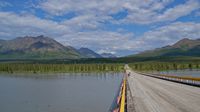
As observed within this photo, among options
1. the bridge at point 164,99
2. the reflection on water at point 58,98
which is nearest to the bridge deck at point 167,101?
the bridge at point 164,99

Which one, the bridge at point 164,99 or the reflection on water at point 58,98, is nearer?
the bridge at point 164,99

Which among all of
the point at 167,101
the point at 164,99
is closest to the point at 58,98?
the point at 164,99

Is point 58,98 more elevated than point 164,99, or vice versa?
point 164,99

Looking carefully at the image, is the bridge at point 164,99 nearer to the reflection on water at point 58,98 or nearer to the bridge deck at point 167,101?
the bridge deck at point 167,101

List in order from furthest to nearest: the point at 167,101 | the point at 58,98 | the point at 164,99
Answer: the point at 58,98 < the point at 164,99 < the point at 167,101

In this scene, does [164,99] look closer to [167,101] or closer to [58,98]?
[167,101]

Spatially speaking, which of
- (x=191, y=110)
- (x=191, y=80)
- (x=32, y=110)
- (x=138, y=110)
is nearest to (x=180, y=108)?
(x=191, y=110)

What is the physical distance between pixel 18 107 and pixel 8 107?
149 centimetres

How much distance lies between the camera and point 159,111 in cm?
2164

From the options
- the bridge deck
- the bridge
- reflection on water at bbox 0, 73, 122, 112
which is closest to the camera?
the bridge deck

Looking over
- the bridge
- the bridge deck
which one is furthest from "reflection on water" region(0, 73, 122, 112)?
the bridge deck

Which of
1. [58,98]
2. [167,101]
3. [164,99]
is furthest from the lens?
[58,98]

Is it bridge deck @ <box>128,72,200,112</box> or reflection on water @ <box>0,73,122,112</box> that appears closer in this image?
bridge deck @ <box>128,72,200,112</box>

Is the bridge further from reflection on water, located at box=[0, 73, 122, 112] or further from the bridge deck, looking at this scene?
reflection on water, located at box=[0, 73, 122, 112]
